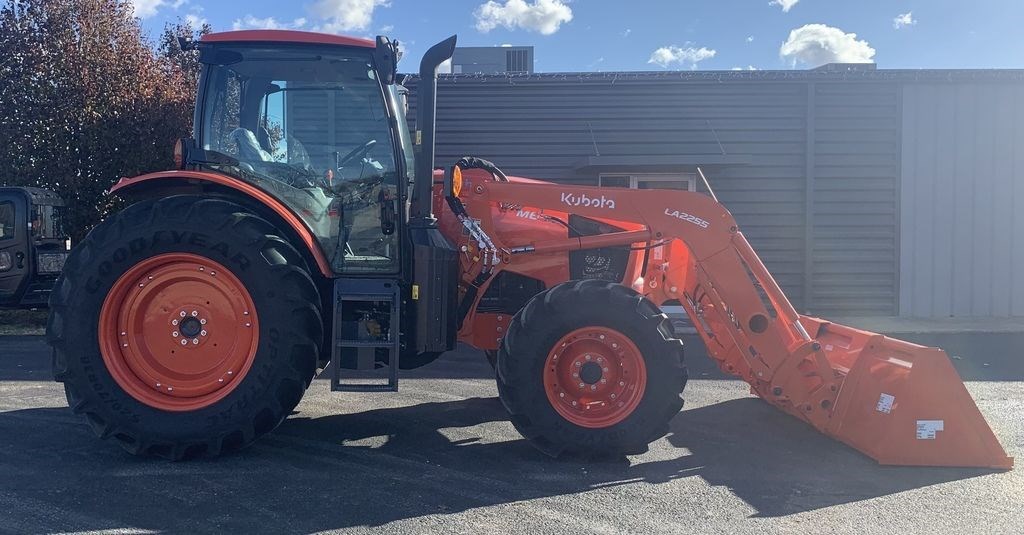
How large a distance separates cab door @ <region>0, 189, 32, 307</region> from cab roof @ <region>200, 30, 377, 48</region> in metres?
7.15

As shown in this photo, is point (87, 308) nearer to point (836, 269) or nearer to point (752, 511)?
point (752, 511)

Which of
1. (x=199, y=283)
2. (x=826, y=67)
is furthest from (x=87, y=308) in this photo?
(x=826, y=67)

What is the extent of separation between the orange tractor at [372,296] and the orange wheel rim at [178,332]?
0.01m

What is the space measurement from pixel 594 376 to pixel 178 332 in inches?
97.6

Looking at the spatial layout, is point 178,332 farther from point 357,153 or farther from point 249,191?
point 357,153

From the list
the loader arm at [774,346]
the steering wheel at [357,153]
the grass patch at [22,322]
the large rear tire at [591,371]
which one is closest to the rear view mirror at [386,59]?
the steering wheel at [357,153]

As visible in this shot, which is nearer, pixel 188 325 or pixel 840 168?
pixel 188 325

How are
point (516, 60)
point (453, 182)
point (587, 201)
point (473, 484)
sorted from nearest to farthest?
point (473, 484) → point (453, 182) → point (587, 201) → point (516, 60)

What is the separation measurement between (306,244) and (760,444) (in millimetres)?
3147

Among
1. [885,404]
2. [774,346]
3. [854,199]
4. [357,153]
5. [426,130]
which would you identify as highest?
[854,199]

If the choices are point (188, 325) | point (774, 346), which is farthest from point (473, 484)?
point (774, 346)

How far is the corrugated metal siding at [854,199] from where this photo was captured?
1163 centimetres

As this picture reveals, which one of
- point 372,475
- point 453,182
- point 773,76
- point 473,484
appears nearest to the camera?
point 473,484

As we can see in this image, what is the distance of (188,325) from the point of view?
4215mm
